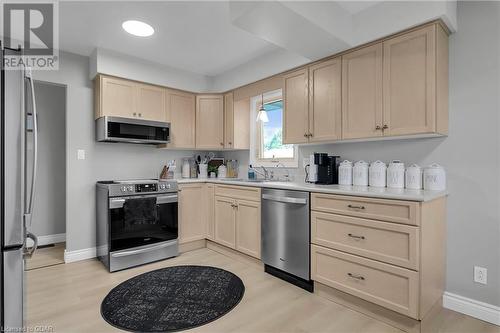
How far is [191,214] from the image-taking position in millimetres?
3555

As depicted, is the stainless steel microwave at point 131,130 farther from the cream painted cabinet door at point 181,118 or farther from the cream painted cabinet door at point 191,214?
the cream painted cabinet door at point 191,214

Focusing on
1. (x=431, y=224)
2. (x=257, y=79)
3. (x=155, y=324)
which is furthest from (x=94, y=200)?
(x=431, y=224)

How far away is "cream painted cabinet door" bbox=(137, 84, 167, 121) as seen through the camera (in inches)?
136

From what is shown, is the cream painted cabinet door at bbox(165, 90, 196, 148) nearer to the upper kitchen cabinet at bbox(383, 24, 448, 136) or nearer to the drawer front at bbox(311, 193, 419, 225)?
the drawer front at bbox(311, 193, 419, 225)

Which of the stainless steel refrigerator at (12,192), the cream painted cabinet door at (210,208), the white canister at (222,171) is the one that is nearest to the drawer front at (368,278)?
the cream painted cabinet door at (210,208)

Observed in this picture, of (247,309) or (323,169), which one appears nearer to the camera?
(247,309)

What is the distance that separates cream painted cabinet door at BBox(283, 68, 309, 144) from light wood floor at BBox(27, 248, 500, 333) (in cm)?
147

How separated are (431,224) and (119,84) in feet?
11.1

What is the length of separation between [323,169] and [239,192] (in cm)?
97

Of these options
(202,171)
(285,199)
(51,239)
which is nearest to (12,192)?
(285,199)

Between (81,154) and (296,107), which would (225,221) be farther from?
(81,154)

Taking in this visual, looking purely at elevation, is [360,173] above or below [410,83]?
below

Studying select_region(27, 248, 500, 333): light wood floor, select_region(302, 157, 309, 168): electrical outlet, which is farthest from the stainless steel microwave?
select_region(302, 157, 309, 168): electrical outlet

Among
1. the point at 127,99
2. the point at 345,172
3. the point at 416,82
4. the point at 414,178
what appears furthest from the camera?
the point at 127,99
